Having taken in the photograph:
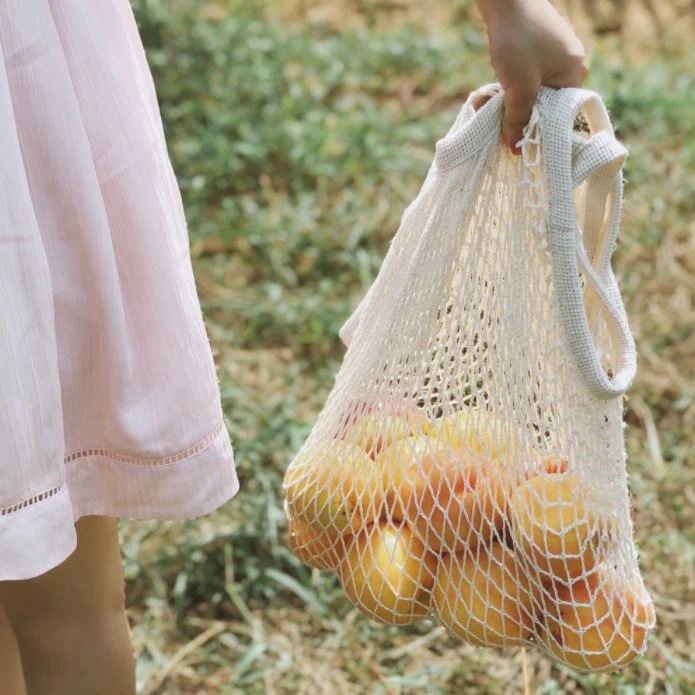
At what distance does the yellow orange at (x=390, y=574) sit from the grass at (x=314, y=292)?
1.63 ft

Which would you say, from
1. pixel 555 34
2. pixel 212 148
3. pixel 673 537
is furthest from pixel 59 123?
pixel 212 148

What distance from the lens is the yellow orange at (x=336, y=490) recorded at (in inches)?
45.2

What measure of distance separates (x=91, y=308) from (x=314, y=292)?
161 cm

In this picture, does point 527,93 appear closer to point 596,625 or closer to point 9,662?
point 596,625

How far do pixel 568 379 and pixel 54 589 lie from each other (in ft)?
1.72

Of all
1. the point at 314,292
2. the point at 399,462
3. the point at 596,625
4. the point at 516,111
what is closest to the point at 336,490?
the point at 399,462

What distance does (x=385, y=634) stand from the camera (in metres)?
1.73

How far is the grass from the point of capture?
1695 mm

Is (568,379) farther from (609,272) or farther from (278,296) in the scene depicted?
(278,296)

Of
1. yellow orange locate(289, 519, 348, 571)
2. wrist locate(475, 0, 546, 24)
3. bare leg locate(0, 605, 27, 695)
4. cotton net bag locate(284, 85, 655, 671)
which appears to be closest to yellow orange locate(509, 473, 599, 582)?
cotton net bag locate(284, 85, 655, 671)

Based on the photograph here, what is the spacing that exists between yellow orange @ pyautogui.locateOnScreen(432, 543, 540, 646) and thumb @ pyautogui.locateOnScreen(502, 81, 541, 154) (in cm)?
41

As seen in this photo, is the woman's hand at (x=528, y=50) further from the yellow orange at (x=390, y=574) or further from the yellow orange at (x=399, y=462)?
the yellow orange at (x=390, y=574)

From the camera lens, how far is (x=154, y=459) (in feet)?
3.17

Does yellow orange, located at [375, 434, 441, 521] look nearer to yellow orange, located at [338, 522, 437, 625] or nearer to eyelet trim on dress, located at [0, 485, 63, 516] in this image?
yellow orange, located at [338, 522, 437, 625]
